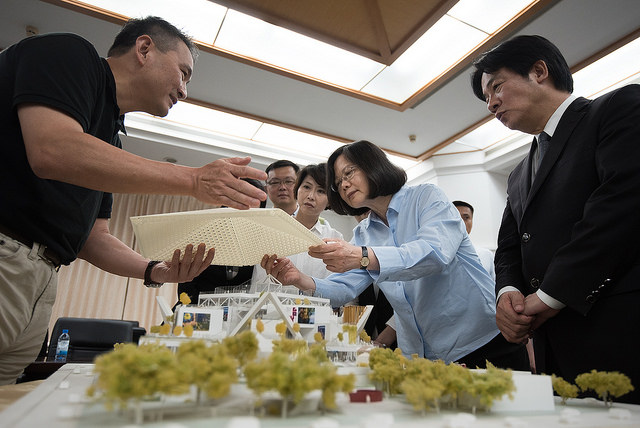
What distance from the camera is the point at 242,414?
0.58m

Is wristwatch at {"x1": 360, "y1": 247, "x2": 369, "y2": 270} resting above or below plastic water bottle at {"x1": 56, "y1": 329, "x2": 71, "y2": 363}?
above

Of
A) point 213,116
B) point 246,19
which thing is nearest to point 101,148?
point 246,19

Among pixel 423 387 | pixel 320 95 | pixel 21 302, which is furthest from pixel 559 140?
pixel 320 95

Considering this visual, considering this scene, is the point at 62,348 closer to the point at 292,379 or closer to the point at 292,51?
the point at 292,51

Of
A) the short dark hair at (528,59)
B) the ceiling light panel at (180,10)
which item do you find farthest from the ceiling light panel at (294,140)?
the short dark hair at (528,59)

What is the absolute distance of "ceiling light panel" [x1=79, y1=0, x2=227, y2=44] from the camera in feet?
10.5

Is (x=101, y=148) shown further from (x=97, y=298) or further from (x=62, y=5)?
(x=97, y=298)

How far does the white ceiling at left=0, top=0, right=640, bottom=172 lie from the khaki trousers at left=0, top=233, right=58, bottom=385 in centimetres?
267

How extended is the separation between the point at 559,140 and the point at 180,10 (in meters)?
3.02

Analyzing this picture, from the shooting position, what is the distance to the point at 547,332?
4.06ft

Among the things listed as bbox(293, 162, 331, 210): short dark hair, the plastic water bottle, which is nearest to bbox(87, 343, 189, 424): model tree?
bbox(293, 162, 331, 210): short dark hair

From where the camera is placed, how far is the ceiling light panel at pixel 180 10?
3197 mm

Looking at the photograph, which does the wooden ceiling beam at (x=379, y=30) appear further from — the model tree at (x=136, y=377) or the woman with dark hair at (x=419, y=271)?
the model tree at (x=136, y=377)

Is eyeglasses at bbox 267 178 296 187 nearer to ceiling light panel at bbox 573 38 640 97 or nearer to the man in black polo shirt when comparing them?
the man in black polo shirt
